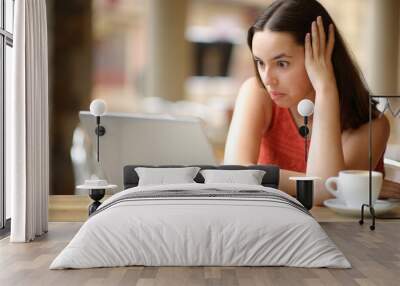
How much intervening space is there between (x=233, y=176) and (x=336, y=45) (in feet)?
4.61

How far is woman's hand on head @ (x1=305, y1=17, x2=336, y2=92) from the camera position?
4.70 meters

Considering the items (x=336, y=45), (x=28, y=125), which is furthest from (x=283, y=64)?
(x=28, y=125)

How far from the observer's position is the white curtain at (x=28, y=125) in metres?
3.96

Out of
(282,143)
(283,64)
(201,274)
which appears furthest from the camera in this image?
(282,143)

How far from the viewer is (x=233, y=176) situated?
14.4ft

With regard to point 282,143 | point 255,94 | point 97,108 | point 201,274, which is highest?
point 255,94

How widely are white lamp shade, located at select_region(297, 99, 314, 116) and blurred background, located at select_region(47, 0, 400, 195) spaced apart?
22.6 inches

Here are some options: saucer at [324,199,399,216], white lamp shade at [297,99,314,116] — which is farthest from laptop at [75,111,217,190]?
saucer at [324,199,399,216]

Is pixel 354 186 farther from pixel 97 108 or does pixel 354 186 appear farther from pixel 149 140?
pixel 97 108

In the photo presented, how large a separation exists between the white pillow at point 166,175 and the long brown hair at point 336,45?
1.33 meters

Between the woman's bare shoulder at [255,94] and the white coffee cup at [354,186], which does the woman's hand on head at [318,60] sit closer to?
the woman's bare shoulder at [255,94]

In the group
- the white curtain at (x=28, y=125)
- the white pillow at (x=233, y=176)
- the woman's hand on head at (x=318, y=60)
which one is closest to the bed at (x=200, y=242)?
the white curtain at (x=28, y=125)

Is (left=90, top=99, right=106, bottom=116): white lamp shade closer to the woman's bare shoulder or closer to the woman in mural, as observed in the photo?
the woman in mural

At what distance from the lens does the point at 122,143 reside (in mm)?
4504
